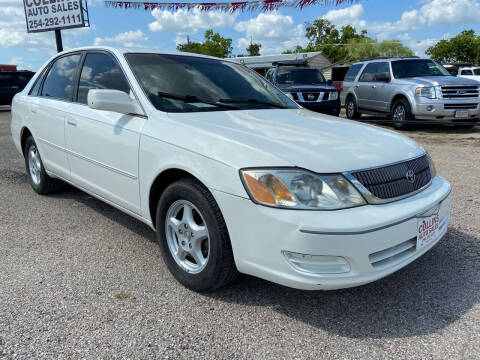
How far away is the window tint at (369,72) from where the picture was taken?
11676mm

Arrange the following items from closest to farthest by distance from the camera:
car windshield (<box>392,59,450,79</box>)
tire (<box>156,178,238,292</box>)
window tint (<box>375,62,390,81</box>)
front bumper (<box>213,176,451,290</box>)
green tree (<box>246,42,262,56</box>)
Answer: front bumper (<box>213,176,451,290</box>) < tire (<box>156,178,238,292</box>) < car windshield (<box>392,59,450,79</box>) < window tint (<box>375,62,390,81</box>) < green tree (<box>246,42,262,56</box>)

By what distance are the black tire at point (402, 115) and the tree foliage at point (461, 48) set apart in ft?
200

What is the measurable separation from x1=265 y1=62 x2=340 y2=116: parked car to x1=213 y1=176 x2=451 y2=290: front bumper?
8356mm

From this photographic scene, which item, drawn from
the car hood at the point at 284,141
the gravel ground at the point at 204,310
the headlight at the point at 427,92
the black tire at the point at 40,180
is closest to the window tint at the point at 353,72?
the headlight at the point at 427,92

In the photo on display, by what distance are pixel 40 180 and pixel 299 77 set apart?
8962 mm

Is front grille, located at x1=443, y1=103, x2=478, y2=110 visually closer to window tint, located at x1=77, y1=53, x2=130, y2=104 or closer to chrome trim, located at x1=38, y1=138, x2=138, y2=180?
window tint, located at x1=77, y1=53, x2=130, y2=104

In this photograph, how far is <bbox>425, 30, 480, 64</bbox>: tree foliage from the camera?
2472 inches

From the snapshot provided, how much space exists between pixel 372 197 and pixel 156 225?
146 cm

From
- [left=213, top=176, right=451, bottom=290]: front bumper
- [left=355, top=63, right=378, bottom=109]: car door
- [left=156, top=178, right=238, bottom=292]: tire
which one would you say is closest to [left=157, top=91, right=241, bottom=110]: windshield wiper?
[left=156, top=178, right=238, bottom=292]: tire

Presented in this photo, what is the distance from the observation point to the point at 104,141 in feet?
10.7

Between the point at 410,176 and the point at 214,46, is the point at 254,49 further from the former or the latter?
the point at 410,176

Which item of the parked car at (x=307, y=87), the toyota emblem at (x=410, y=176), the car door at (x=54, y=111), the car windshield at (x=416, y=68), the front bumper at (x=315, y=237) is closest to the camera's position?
the front bumper at (x=315, y=237)

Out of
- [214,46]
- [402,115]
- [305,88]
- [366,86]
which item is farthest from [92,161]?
[214,46]

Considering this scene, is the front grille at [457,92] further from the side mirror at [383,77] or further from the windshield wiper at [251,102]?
the windshield wiper at [251,102]
